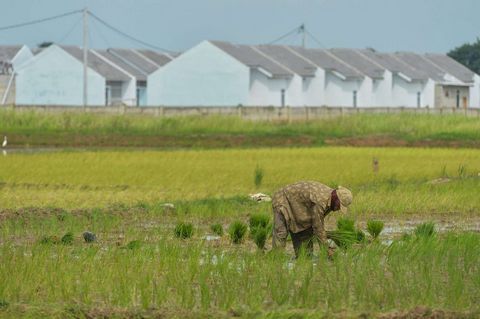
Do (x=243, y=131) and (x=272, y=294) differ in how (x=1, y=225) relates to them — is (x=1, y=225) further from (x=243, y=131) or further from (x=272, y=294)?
(x=243, y=131)

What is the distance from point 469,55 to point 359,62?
3435cm

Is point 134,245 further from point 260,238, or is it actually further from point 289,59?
A: point 289,59

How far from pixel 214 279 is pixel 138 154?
770 inches

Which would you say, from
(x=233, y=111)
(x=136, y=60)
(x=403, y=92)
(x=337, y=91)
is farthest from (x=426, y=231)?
(x=136, y=60)

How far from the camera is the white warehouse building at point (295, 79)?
58125mm

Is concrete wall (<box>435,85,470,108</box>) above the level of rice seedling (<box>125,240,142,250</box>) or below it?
above

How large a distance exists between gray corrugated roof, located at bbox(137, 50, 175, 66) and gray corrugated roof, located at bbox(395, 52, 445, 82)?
40.2 ft

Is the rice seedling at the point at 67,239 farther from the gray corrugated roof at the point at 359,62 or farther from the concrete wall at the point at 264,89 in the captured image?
the gray corrugated roof at the point at 359,62

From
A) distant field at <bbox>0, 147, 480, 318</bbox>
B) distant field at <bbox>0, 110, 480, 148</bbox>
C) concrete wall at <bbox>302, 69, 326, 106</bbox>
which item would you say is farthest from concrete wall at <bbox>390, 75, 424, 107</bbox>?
distant field at <bbox>0, 147, 480, 318</bbox>

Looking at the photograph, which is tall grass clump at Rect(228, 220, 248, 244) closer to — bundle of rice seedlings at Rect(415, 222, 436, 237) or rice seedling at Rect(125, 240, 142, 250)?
rice seedling at Rect(125, 240, 142, 250)

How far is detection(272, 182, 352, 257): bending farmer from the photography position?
11702mm

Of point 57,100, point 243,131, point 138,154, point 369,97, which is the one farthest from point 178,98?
point 138,154

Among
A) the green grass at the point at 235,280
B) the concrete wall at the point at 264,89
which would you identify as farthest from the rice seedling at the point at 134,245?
the concrete wall at the point at 264,89

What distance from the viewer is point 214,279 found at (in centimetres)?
1044
